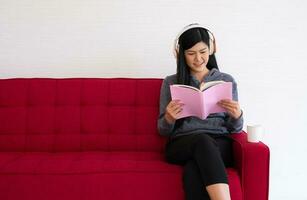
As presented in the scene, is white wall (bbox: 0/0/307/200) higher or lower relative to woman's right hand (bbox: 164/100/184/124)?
higher

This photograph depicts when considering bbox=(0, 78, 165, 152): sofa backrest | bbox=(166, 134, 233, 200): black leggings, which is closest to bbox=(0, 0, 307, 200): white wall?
bbox=(0, 78, 165, 152): sofa backrest

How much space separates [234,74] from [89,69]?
3.27 feet

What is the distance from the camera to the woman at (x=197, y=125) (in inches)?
52.6

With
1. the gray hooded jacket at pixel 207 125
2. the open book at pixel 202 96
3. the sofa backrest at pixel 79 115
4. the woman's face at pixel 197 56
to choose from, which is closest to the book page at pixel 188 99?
the open book at pixel 202 96

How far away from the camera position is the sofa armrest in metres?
1.42

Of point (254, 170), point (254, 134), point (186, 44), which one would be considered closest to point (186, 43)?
point (186, 44)

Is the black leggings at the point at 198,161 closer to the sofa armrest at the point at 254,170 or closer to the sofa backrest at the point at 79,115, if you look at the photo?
the sofa armrest at the point at 254,170

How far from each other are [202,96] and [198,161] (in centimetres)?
29

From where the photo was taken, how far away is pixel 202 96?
1443 mm

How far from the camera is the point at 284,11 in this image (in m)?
2.14

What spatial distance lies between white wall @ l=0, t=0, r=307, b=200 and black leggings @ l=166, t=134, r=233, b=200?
81cm

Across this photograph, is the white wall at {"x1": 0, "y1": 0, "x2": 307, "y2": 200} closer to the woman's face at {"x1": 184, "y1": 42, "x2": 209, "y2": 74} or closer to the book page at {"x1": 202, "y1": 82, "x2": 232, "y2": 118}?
the woman's face at {"x1": 184, "y1": 42, "x2": 209, "y2": 74}

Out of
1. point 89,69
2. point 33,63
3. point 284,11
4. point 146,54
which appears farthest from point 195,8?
point 33,63

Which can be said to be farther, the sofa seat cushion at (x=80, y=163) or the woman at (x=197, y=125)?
the sofa seat cushion at (x=80, y=163)
